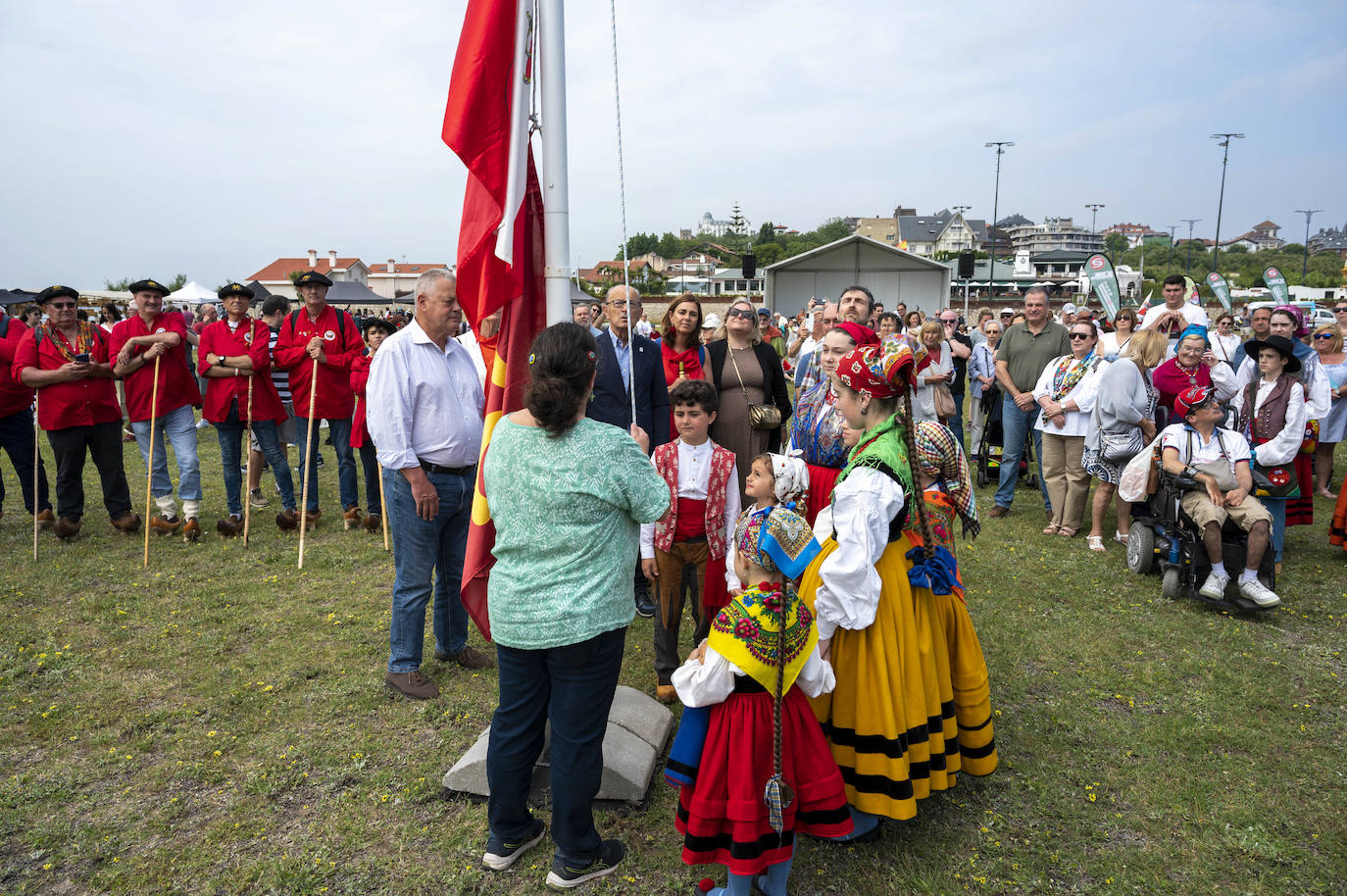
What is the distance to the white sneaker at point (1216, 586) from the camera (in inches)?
212

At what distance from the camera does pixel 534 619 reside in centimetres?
256

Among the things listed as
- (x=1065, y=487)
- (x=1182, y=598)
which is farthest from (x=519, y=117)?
(x=1065, y=487)

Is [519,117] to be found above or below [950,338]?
above

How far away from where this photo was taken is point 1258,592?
17.6 feet

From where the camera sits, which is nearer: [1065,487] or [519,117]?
[519,117]

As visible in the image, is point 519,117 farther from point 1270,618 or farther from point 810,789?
point 1270,618

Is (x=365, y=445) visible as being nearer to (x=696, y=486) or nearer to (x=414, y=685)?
(x=414, y=685)

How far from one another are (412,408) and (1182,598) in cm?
564

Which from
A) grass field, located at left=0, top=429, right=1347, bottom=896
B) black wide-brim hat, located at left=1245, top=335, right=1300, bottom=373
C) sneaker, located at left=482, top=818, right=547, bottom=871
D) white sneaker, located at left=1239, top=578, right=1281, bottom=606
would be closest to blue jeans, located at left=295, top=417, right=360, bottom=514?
grass field, located at left=0, top=429, right=1347, bottom=896

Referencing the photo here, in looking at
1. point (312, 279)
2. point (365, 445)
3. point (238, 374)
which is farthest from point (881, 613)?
point (238, 374)

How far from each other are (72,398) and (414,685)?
500cm

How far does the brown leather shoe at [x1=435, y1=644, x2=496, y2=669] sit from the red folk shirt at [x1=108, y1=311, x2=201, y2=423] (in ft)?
14.3

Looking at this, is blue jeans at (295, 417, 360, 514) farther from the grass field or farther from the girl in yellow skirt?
the girl in yellow skirt

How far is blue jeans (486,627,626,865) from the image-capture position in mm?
2656
